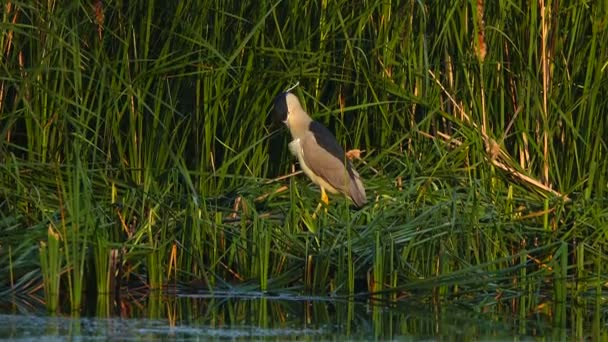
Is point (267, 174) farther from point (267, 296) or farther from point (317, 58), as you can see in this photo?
point (267, 296)

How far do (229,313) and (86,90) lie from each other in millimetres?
1988

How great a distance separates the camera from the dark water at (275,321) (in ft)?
A: 19.3

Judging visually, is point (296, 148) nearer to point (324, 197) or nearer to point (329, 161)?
point (329, 161)

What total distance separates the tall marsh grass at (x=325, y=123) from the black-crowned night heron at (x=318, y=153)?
3.8 inches

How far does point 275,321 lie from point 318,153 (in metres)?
2.37

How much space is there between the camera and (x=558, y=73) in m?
8.34

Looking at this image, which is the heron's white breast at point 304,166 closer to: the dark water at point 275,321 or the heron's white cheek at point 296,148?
the heron's white cheek at point 296,148

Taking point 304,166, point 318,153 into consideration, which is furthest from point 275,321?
point 304,166

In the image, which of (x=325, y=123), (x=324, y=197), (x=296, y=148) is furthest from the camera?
(x=325, y=123)

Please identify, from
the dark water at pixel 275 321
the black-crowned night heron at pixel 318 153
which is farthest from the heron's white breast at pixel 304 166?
the dark water at pixel 275 321

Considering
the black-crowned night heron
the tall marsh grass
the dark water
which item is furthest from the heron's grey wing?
the dark water

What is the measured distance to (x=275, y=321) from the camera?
20.6ft

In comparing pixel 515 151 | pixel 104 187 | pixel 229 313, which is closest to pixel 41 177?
pixel 104 187

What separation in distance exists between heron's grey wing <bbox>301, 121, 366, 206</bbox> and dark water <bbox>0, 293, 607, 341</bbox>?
1.30 metres
